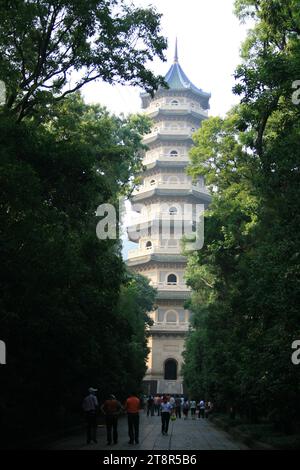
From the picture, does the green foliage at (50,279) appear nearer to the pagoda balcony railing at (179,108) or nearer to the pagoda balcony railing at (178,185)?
the pagoda balcony railing at (178,185)

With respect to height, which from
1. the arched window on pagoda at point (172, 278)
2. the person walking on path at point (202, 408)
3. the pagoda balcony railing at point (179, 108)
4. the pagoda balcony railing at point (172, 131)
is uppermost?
the pagoda balcony railing at point (179, 108)

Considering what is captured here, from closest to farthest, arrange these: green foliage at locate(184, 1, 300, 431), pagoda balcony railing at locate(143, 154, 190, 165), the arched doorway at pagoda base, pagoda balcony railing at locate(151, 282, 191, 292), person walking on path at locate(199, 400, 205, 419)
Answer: green foliage at locate(184, 1, 300, 431), person walking on path at locate(199, 400, 205, 419), pagoda balcony railing at locate(151, 282, 191, 292), the arched doorway at pagoda base, pagoda balcony railing at locate(143, 154, 190, 165)

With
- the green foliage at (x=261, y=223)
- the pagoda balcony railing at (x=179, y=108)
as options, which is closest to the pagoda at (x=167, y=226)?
Answer: the pagoda balcony railing at (x=179, y=108)

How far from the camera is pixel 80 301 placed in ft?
41.2

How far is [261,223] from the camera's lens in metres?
15.4

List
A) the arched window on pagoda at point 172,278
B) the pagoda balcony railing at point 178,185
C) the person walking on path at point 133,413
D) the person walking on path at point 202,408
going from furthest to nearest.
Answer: the arched window on pagoda at point 172,278
the pagoda balcony railing at point 178,185
the person walking on path at point 202,408
the person walking on path at point 133,413

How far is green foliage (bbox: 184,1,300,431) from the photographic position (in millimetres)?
10219

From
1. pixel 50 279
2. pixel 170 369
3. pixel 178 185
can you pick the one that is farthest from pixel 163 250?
pixel 50 279

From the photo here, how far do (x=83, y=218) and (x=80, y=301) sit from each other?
1.72 m

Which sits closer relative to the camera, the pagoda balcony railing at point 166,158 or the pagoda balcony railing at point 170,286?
the pagoda balcony railing at point 170,286

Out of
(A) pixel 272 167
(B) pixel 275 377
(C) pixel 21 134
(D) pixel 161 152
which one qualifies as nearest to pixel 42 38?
(C) pixel 21 134

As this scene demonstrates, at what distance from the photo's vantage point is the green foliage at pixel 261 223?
10.2 meters

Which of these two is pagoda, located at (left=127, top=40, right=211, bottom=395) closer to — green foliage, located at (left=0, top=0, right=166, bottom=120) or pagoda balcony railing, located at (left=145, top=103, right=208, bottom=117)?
pagoda balcony railing, located at (left=145, top=103, right=208, bottom=117)

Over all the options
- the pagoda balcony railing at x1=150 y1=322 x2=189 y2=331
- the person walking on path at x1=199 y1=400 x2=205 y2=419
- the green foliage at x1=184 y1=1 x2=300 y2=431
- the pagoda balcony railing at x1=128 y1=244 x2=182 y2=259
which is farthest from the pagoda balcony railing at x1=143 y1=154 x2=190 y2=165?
the green foliage at x1=184 y1=1 x2=300 y2=431
